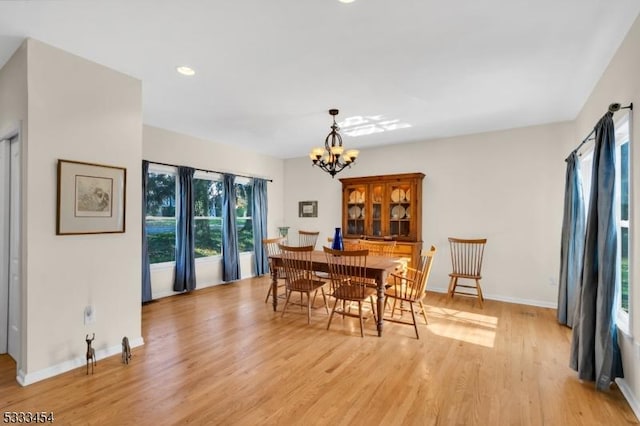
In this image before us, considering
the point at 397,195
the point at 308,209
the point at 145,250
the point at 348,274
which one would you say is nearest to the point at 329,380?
the point at 348,274

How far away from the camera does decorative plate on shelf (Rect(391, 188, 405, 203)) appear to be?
5.46 meters

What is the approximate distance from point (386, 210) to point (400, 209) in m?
0.24

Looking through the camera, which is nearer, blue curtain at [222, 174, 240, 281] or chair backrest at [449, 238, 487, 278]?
chair backrest at [449, 238, 487, 278]

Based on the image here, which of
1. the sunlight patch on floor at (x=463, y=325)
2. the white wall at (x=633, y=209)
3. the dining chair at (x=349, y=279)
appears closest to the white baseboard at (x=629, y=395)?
the white wall at (x=633, y=209)

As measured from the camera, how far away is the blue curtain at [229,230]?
5.78m

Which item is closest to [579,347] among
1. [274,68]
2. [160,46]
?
[274,68]

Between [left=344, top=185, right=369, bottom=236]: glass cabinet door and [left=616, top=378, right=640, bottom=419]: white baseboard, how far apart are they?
3.80m

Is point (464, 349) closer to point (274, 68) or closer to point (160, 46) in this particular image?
point (274, 68)

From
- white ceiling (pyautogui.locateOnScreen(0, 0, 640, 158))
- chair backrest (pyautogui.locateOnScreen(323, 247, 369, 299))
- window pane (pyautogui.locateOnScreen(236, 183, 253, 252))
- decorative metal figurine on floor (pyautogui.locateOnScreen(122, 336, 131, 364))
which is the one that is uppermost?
white ceiling (pyautogui.locateOnScreen(0, 0, 640, 158))

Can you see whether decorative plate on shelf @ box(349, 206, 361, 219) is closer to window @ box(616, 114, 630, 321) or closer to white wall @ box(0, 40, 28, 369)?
window @ box(616, 114, 630, 321)

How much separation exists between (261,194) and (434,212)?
11.1 ft

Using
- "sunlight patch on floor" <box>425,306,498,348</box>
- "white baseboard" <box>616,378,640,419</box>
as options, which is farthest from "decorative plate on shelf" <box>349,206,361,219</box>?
"white baseboard" <box>616,378,640,419</box>

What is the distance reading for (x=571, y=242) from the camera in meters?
3.49

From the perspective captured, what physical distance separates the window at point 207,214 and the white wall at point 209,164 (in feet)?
0.57
